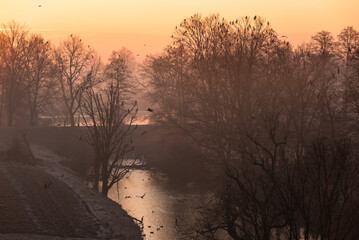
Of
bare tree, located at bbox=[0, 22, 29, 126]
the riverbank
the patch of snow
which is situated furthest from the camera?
bare tree, located at bbox=[0, 22, 29, 126]

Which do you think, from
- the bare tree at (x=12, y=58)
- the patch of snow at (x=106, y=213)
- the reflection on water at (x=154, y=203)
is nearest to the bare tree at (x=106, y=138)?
the patch of snow at (x=106, y=213)

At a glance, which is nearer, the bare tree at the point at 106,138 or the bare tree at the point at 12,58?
the bare tree at the point at 106,138

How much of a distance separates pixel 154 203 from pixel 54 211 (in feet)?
22.1

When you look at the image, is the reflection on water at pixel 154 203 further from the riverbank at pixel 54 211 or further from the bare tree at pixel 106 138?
the bare tree at pixel 106 138

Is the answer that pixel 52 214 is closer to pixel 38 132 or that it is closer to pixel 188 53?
pixel 188 53

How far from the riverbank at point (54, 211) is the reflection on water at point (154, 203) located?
0.98 meters

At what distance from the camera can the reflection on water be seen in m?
22.1

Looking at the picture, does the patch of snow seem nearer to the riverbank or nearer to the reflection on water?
the riverbank

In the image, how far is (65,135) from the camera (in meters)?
50.5

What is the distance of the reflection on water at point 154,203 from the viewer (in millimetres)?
22125

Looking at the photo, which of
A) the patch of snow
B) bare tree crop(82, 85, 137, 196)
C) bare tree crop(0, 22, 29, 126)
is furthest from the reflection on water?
bare tree crop(0, 22, 29, 126)

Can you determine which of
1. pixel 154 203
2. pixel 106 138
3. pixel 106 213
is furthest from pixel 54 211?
pixel 154 203

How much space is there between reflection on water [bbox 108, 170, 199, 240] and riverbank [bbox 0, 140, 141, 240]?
0.98 metres

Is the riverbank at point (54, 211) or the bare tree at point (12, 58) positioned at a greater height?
the bare tree at point (12, 58)
